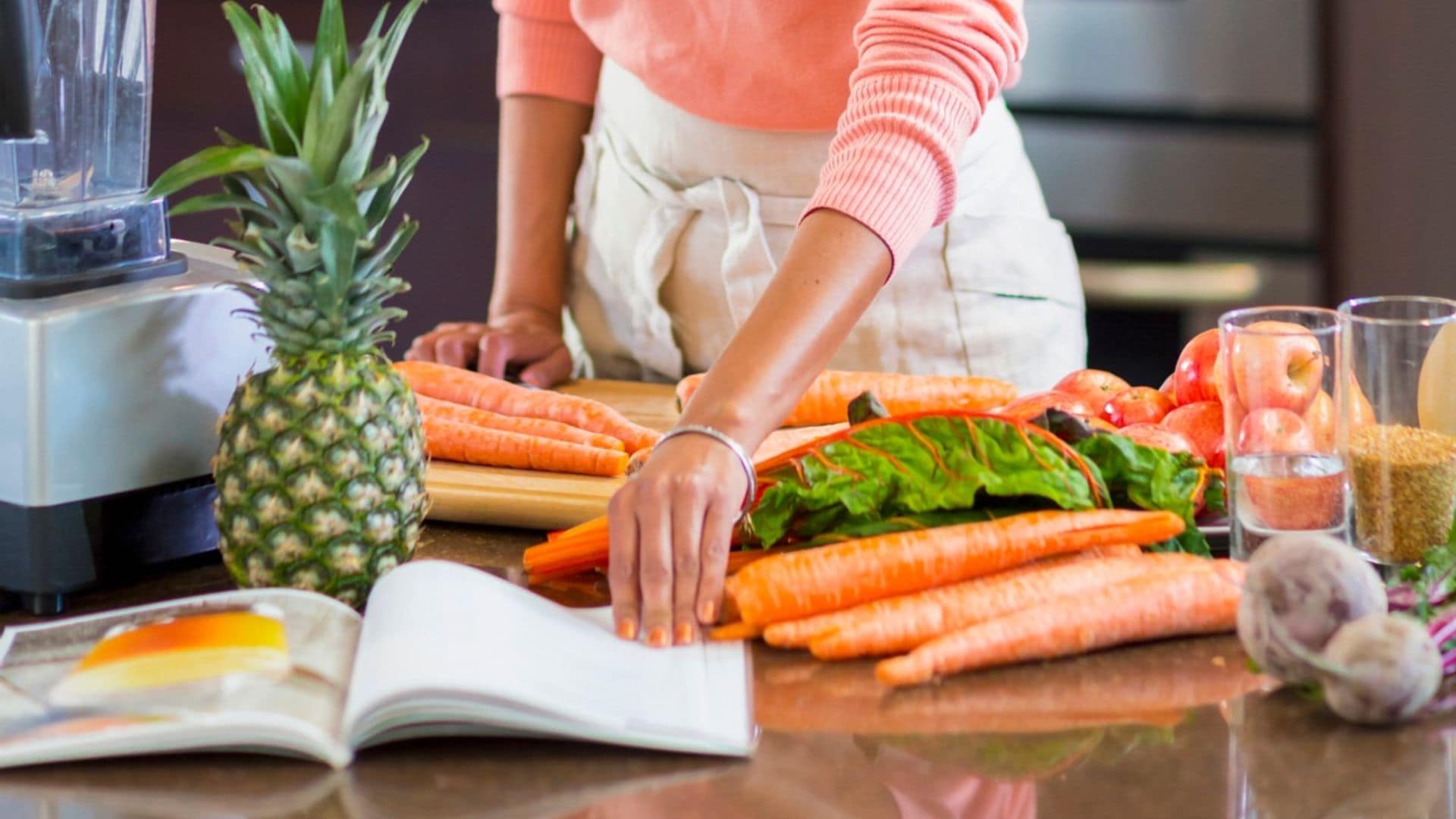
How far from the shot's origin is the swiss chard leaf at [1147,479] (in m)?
1.28

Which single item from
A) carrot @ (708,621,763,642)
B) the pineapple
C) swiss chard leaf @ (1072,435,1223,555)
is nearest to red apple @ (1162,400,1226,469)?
swiss chard leaf @ (1072,435,1223,555)

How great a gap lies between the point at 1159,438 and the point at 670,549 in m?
0.47

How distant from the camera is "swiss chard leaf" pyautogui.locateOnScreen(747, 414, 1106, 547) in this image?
1243mm

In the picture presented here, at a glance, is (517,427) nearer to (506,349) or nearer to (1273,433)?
(506,349)

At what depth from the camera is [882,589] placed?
121cm

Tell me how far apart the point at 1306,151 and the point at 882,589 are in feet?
8.45

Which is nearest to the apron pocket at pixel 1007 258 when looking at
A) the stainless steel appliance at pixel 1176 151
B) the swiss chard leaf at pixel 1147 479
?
the swiss chard leaf at pixel 1147 479

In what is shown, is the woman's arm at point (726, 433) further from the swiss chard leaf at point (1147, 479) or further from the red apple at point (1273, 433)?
the red apple at point (1273, 433)

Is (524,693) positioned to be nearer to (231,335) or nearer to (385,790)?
(385,790)

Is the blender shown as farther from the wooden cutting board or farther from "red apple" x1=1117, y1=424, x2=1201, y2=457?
"red apple" x1=1117, y1=424, x2=1201, y2=457

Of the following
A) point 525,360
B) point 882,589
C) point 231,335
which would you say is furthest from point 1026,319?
point 231,335

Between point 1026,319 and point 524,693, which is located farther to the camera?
point 1026,319

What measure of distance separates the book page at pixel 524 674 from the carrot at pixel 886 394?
619 millimetres

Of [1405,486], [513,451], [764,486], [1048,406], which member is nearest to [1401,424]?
[1405,486]
